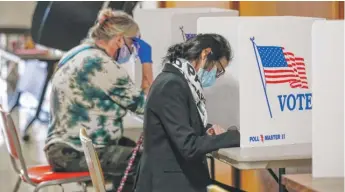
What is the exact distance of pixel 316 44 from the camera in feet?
6.75

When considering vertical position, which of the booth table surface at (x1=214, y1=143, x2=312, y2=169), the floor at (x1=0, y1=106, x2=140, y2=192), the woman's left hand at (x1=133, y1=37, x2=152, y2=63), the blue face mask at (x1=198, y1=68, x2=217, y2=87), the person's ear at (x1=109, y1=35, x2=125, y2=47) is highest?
the person's ear at (x1=109, y1=35, x2=125, y2=47)

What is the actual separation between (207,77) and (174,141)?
1.13 feet

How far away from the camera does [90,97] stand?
3381 mm

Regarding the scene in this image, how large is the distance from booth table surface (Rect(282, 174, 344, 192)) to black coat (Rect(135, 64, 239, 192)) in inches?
18.3

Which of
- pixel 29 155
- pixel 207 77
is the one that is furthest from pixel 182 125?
pixel 29 155

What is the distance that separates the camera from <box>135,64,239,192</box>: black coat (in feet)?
8.11

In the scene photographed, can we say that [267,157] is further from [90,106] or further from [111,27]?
[111,27]

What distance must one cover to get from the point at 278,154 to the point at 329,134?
35 cm

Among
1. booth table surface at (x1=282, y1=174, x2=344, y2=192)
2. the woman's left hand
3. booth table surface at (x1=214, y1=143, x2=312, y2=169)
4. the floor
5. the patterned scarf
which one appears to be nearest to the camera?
booth table surface at (x1=282, y1=174, x2=344, y2=192)

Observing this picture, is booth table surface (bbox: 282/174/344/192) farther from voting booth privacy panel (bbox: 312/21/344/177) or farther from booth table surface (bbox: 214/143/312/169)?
booth table surface (bbox: 214/143/312/169)

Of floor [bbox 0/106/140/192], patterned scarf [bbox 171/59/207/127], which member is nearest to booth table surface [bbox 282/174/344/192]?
patterned scarf [bbox 171/59/207/127]

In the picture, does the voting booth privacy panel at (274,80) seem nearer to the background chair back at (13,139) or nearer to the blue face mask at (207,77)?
the blue face mask at (207,77)

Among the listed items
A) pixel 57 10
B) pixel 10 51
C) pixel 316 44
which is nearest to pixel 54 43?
pixel 57 10

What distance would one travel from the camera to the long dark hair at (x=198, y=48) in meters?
2.63
